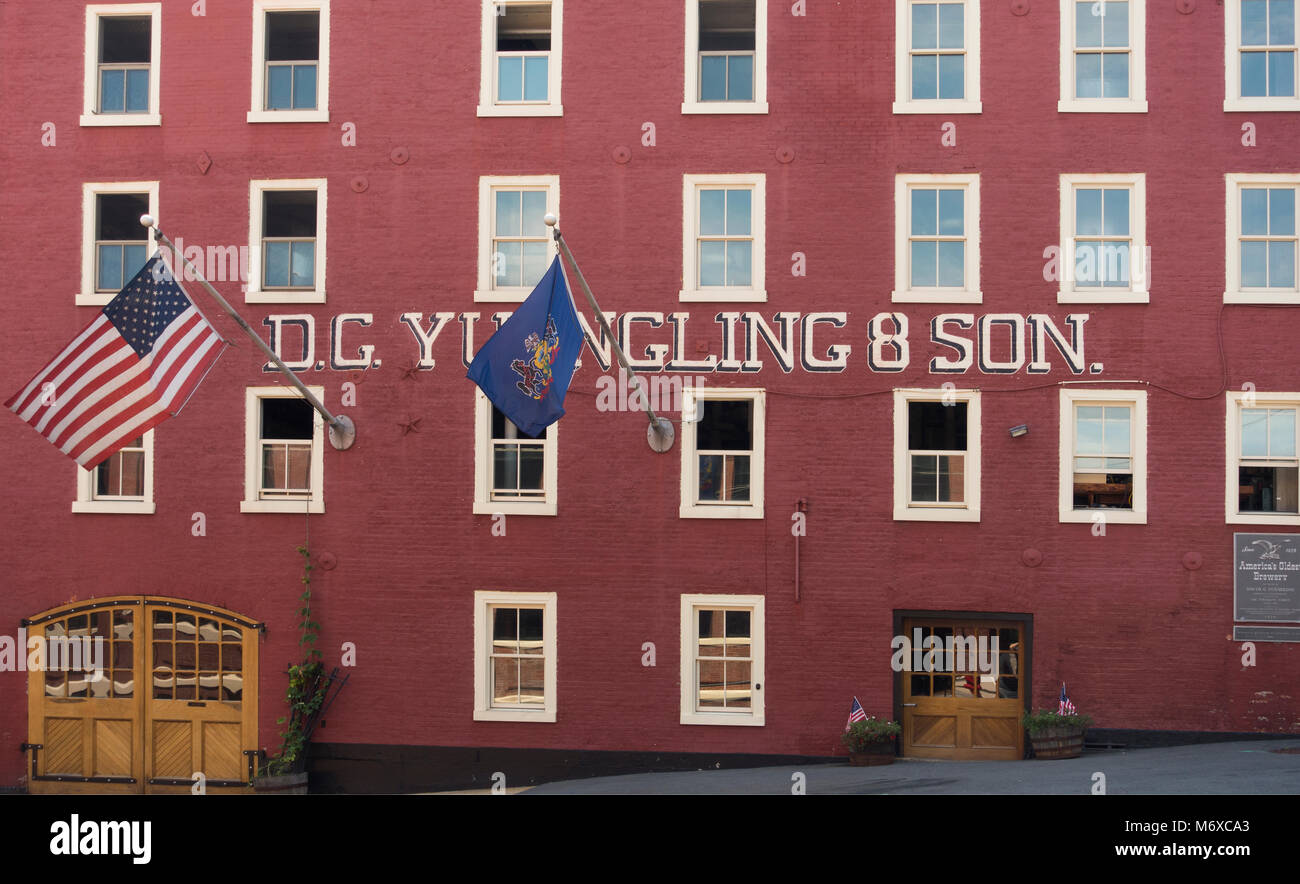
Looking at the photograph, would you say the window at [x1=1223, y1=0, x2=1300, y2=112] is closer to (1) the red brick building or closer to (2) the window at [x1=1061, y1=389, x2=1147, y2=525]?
(1) the red brick building

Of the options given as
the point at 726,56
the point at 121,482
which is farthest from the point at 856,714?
the point at 121,482

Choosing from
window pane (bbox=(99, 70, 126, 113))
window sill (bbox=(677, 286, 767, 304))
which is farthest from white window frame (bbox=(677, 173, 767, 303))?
window pane (bbox=(99, 70, 126, 113))

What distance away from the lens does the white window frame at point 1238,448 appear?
607 inches

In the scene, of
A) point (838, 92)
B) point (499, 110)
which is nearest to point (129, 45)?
point (499, 110)

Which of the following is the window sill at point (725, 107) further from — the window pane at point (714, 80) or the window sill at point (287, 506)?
the window sill at point (287, 506)

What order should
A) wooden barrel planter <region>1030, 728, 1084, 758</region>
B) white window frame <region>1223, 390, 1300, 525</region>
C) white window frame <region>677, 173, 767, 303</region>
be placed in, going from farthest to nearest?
white window frame <region>677, 173, 767, 303</region>
white window frame <region>1223, 390, 1300, 525</region>
wooden barrel planter <region>1030, 728, 1084, 758</region>

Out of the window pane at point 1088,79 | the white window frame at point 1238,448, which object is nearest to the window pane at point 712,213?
the window pane at point 1088,79

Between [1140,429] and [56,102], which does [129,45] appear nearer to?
[56,102]

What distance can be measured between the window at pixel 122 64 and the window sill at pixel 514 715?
10.4 meters

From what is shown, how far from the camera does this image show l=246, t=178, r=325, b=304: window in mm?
16703

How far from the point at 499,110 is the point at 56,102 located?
279 inches

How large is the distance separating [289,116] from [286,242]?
1.92 m

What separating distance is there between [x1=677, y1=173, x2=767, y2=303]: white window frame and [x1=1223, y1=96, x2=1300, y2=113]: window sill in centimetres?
669

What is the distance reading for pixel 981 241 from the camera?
15914mm
